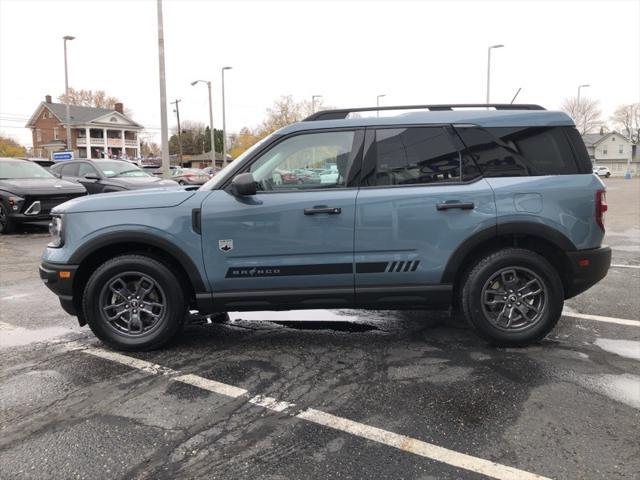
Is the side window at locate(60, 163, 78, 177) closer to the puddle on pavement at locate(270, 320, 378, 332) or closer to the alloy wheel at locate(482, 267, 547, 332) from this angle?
the puddle on pavement at locate(270, 320, 378, 332)

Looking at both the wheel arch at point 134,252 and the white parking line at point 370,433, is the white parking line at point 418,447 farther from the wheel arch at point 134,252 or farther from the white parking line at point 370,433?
the wheel arch at point 134,252

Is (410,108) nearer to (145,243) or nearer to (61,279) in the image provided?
(145,243)

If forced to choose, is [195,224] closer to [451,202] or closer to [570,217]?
[451,202]

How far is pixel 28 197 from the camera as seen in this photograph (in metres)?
11.4

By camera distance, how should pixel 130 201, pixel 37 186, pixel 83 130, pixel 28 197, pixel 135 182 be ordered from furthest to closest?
pixel 83 130
pixel 135 182
pixel 37 186
pixel 28 197
pixel 130 201

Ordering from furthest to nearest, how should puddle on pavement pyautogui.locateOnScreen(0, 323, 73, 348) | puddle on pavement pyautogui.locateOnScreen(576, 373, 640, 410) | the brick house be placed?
the brick house → puddle on pavement pyautogui.locateOnScreen(0, 323, 73, 348) → puddle on pavement pyautogui.locateOnScreen(576, 373, 640, 410)

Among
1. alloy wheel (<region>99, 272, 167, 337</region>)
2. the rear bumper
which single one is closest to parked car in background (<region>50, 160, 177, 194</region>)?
alloy wheel (<region>99, 272, 167, 337</region>)

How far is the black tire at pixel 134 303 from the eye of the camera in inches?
165

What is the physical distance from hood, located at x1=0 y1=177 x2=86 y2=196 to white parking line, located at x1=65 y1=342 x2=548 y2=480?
8.95 m

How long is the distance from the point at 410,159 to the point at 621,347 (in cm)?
236

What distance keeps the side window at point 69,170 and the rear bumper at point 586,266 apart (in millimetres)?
13281

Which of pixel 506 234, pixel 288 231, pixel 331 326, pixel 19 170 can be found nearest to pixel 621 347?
pixel 506 234

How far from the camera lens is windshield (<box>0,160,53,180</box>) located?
12.2 m

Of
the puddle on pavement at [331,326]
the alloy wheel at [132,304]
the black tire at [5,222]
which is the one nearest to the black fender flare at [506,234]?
the puddle on pavement at [331,326]
